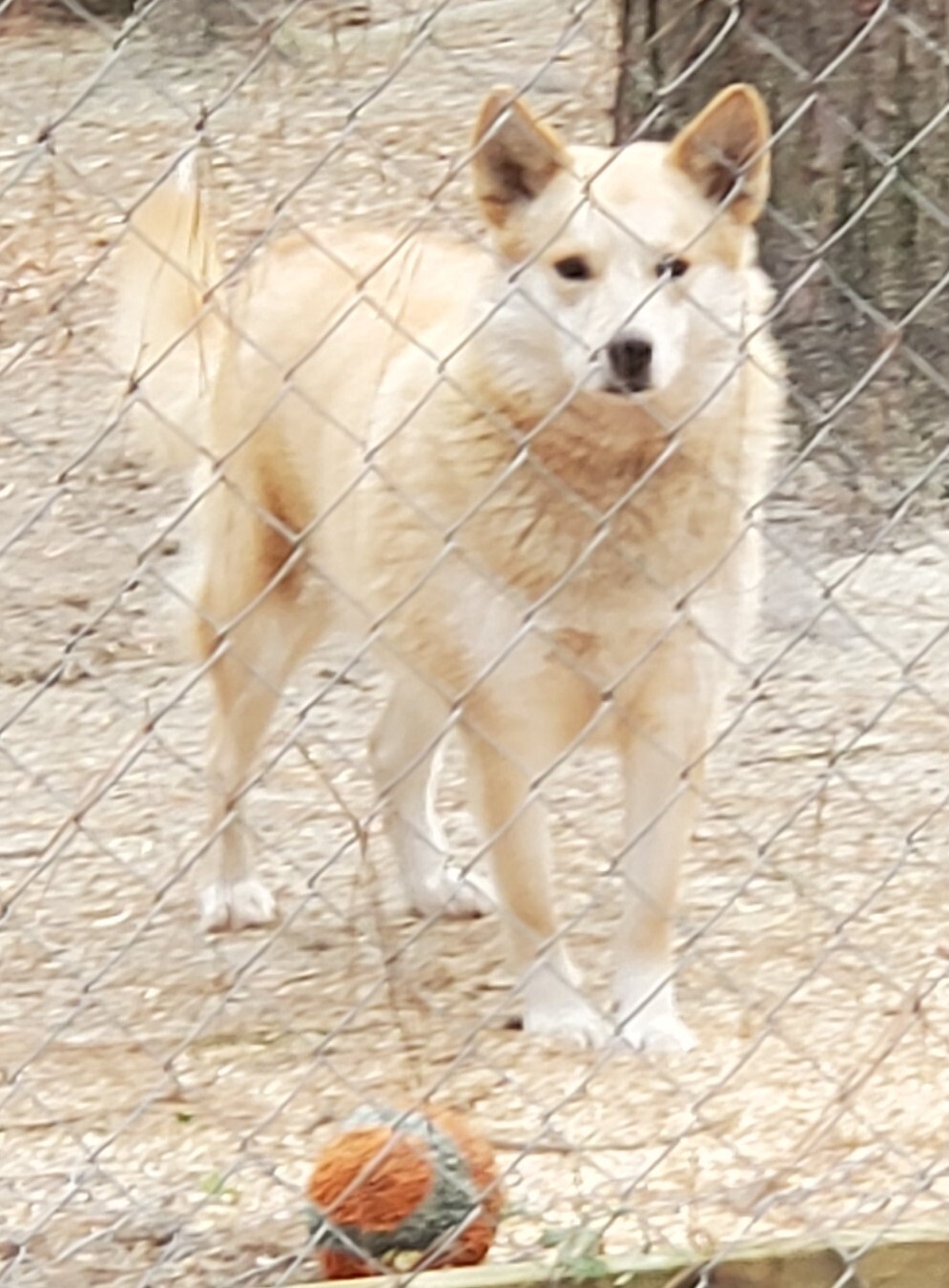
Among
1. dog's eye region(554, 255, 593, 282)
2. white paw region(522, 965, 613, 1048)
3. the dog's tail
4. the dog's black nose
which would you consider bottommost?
white paw region(522, 965, 613, 1048)

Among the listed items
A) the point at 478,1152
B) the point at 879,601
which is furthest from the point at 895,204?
the point at 478,1152

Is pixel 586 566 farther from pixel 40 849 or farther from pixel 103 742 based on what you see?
pixel 103 742

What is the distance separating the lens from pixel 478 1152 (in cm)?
242

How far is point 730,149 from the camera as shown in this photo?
120 inches

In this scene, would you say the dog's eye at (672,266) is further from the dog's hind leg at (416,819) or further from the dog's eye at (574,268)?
the dog's hind leg at (416,819)

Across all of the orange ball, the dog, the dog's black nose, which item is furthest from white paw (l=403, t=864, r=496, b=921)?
the orange ball

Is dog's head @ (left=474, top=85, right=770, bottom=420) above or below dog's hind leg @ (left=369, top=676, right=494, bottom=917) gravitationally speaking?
above

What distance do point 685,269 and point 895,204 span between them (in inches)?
92.7

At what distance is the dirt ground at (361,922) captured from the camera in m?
2.49

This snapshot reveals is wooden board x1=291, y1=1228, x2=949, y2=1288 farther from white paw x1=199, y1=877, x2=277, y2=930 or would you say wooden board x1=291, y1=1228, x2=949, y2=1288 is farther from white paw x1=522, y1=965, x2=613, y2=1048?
white paw x1=199, y1=877, x2=277, y2=930

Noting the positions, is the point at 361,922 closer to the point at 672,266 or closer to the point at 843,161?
the point at 672,266

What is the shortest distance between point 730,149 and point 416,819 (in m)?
1.56

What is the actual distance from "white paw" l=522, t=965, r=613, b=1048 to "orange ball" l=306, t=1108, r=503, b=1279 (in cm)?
113

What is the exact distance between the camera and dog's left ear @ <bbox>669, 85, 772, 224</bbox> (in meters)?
2.91
